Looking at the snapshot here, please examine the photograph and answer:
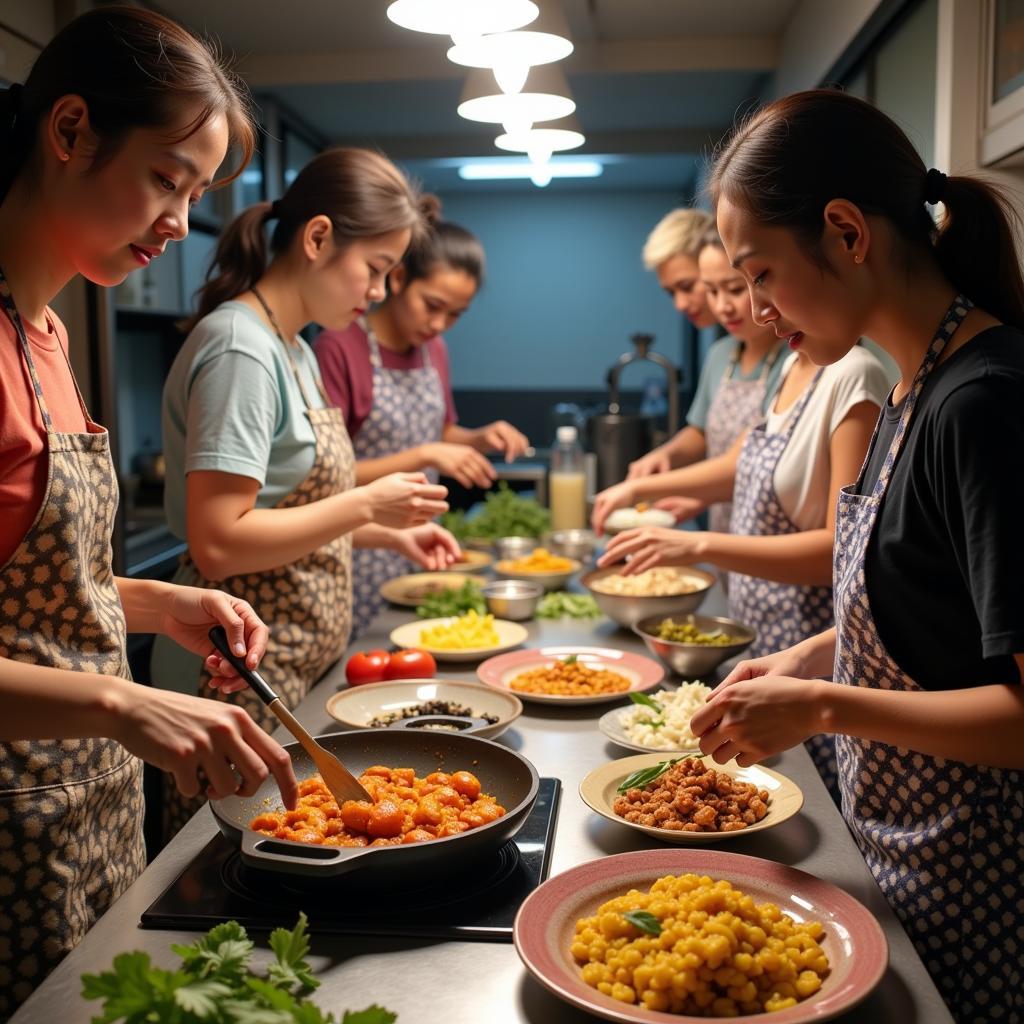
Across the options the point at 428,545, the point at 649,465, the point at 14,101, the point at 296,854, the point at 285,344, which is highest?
the point at 14,101

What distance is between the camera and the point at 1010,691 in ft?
3.90

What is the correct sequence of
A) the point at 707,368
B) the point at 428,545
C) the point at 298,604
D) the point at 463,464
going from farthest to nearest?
the point at 707,368, the point at 463,464, the point at 428,545, the point at 298,604

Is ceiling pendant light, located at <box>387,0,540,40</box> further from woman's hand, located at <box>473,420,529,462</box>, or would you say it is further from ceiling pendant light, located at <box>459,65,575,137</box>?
woman's hand, located at <box>473,420,529,462</box>

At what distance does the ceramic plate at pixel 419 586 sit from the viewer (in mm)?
3012

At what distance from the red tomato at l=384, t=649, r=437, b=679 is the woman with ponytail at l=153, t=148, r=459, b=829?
22 centimetres

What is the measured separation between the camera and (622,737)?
5.80ft

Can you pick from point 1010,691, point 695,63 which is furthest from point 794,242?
point 695,63

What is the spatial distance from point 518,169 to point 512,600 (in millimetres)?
4938

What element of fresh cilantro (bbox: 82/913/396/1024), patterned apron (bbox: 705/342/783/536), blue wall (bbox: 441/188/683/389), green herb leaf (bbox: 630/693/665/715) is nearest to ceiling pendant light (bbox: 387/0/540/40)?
green herb leaf (bbox: 630/693/665/715)

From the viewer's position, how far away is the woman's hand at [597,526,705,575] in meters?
2.30

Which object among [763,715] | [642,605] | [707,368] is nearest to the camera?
[763,715]

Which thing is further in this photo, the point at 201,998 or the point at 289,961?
the point at 289,961

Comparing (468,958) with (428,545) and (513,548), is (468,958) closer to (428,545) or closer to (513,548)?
(428,545)

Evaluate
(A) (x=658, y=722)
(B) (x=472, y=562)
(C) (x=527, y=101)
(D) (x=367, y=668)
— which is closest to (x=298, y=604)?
(D) (x=367, y=668)
